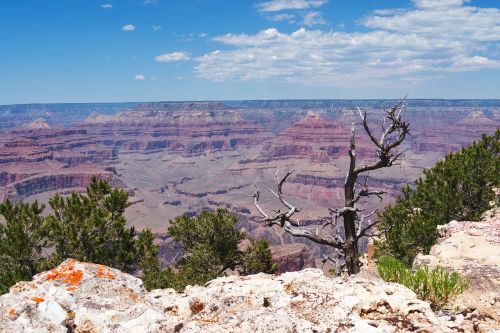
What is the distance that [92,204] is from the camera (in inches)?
1252

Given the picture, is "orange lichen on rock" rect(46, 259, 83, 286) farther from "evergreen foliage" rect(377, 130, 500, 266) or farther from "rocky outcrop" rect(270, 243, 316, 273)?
"rocky outcrop" rect(270, 243, 316, 273)

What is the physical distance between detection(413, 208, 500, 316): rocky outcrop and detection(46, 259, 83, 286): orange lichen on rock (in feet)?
35.2

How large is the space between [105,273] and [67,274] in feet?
3.65

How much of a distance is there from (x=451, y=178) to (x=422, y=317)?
115ft

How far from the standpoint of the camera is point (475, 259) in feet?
67.6

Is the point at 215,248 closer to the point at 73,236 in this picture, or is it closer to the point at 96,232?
the point at 96,232

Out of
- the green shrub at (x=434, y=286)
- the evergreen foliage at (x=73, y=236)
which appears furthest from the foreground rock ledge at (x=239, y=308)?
the evergreen foliage at (x=73, y=236)

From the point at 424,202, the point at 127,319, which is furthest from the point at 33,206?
the point at 424,202

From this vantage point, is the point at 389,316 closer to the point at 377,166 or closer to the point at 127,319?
the point at 127,319

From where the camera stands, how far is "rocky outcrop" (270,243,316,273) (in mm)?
158500

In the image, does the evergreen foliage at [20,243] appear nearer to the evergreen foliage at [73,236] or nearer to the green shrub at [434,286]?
the evergreen foliage at [73,236]

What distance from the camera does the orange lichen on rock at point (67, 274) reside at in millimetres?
12586

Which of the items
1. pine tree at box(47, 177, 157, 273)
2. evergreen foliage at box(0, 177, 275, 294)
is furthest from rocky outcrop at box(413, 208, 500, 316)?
pine tree at box(47, 177, 157, 273)

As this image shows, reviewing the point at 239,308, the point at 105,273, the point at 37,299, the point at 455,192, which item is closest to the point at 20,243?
the point at 105,273
